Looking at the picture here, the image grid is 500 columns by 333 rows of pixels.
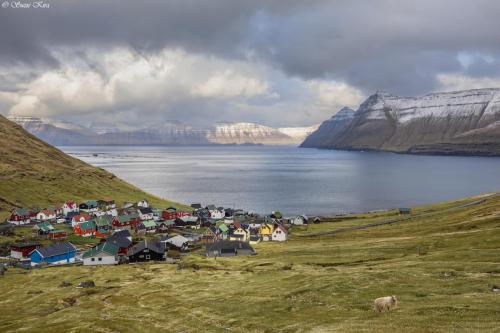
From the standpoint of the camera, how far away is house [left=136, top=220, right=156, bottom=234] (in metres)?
151

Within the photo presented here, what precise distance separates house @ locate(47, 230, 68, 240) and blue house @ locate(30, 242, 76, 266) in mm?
30154

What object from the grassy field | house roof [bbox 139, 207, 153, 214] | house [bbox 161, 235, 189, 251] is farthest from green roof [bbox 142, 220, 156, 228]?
the grassy field

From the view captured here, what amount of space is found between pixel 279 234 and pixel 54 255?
62418mm

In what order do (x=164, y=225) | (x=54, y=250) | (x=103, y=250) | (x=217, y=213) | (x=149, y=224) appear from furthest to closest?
(x=217, y=213) < (x=164, y=225) < (x=149, y=224) < (x=54, y=250) < (x=103, y=250)

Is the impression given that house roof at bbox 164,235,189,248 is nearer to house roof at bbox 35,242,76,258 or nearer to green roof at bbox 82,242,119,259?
green roof at bbox 82,242,119,259

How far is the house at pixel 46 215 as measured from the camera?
552 feet

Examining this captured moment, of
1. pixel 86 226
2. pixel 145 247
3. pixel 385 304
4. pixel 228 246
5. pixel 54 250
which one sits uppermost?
pixel 385 304

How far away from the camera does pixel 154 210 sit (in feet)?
588

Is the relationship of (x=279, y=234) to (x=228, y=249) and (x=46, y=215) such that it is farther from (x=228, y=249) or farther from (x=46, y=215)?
(x=46, y=215)

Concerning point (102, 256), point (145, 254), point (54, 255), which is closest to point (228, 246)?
point (145, 254)

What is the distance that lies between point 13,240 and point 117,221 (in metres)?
36.0

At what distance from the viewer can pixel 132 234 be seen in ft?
477

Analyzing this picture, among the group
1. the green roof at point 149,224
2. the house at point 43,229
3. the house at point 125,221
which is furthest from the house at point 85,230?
the green roof at point 149,224

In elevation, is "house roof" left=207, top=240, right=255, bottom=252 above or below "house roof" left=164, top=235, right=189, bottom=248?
above
